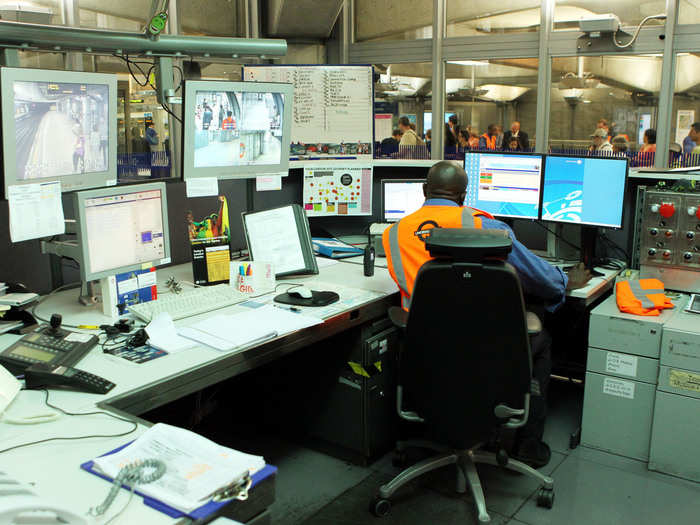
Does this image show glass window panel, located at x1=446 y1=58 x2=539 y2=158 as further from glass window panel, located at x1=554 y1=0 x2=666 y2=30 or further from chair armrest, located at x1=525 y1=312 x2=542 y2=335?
chair armrest, located at x1=525 y1=312 x2=542 y2=335

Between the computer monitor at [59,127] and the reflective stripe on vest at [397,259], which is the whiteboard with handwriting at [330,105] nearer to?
the reflective stripe on vest at [397,259]

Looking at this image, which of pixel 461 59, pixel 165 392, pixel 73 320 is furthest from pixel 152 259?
pixel 461 59

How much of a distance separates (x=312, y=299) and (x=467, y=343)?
599mm

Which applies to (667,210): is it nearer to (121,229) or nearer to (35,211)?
(121,229)

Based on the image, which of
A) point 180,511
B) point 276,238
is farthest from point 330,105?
point 180,511

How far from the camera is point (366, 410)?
105 inches

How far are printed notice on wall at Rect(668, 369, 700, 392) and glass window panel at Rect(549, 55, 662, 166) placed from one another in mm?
2999

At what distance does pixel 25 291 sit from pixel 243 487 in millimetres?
1376

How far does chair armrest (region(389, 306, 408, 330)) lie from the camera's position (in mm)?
2359

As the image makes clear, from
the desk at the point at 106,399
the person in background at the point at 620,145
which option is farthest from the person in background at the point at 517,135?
the desk at the point at 106,399

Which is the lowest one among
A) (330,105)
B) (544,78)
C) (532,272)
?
(532,272)

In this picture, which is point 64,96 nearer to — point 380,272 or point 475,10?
point 380,272

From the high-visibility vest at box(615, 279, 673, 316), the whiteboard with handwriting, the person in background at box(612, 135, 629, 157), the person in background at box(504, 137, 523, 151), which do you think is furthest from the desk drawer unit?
the person in background at box(504, 137, 523, 151)

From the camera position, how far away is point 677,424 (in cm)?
260
